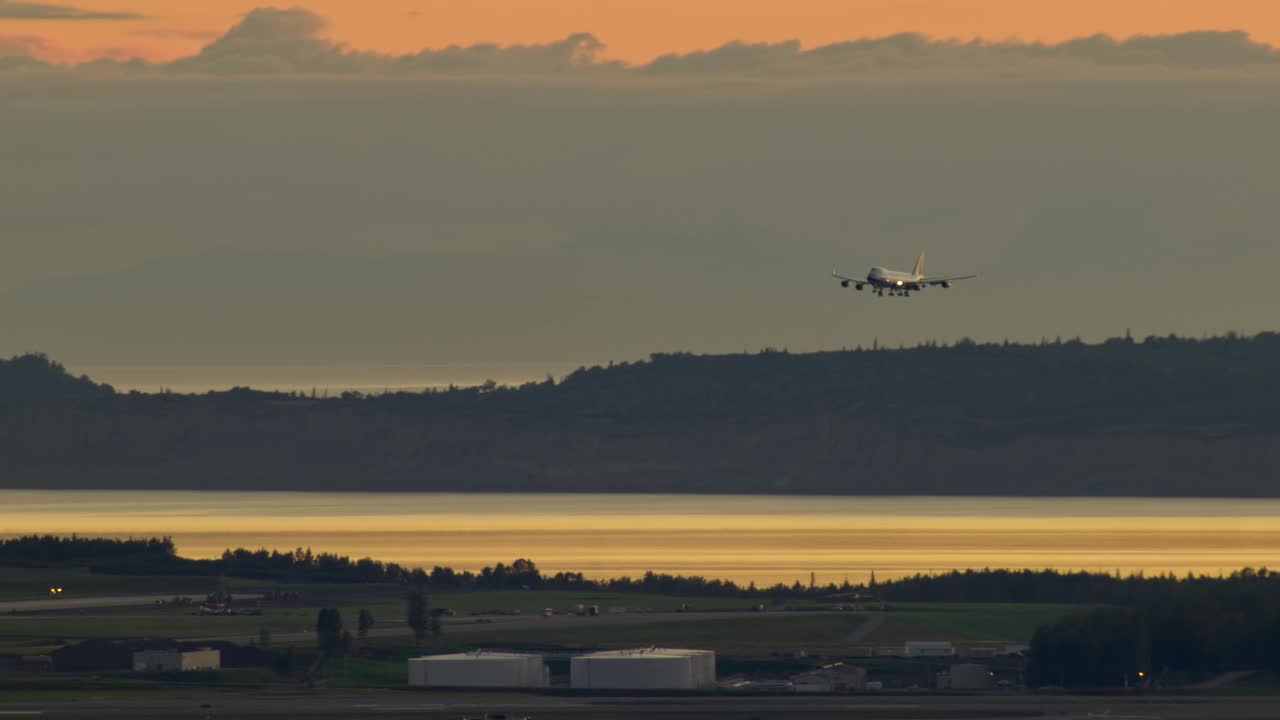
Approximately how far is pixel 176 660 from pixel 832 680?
3931cm

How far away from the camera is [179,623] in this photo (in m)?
195

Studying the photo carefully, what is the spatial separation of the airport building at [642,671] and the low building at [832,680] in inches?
227

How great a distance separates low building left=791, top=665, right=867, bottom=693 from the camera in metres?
139

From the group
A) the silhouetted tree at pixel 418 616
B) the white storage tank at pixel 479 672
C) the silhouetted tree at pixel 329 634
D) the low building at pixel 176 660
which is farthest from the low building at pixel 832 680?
the silhouetted tree at pixel 418 616

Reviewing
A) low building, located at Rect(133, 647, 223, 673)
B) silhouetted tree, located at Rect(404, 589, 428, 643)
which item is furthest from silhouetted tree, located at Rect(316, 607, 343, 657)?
silhouetted tree, located at Rect(404, 589, 428, 643)

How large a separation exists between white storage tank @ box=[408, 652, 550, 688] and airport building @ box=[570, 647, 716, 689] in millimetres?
2459

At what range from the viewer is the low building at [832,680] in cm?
13938

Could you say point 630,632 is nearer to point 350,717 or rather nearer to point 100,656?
point 100,656

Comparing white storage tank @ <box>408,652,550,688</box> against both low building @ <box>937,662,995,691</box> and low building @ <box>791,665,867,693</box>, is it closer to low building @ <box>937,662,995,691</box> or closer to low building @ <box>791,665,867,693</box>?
low building @ <box>791,665,867,693</box>

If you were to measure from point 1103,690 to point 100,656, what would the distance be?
199 ft

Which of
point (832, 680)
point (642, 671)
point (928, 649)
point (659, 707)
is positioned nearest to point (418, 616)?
point (642, 671)

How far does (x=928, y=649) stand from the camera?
16400 centimetres

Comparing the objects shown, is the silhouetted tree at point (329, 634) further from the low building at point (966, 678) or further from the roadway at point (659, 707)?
the low building at point (966, 678)

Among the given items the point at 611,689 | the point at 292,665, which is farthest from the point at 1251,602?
the point at 292,665
